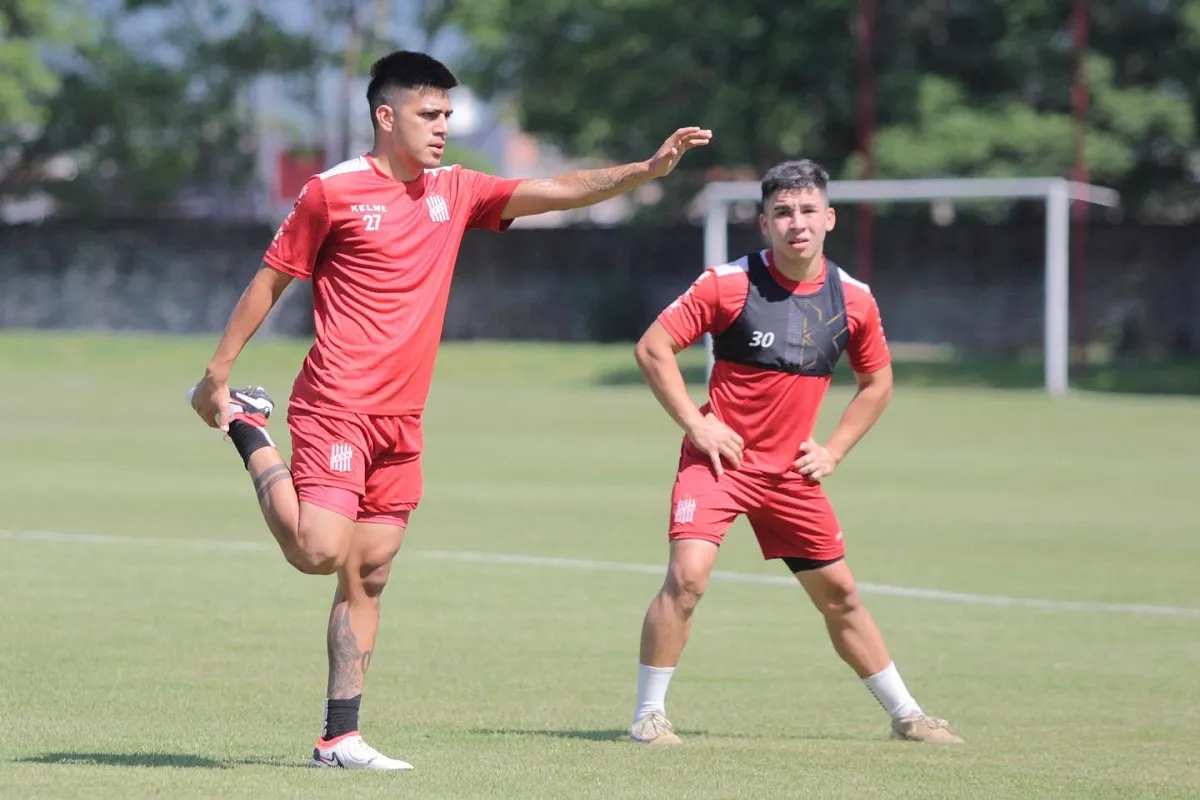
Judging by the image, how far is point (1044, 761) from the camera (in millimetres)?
7539

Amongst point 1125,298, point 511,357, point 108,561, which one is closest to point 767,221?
point 108,561

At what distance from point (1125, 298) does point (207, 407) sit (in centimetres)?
3986

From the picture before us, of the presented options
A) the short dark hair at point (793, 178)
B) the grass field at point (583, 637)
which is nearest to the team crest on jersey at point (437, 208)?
the short dark hair at point (793, 178)

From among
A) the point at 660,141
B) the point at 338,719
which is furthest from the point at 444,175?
the point at 660,141

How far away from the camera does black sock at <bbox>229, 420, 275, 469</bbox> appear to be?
7027 mm

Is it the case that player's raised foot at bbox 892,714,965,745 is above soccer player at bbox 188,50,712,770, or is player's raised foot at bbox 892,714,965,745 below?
below

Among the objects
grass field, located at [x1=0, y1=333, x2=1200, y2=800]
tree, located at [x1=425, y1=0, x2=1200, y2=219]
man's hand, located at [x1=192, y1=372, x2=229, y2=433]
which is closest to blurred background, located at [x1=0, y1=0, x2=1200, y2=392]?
tree, located at [x1=425, y1=0, x2=1200, y2=219]

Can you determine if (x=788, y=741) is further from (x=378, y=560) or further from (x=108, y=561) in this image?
(x=108, y=561)

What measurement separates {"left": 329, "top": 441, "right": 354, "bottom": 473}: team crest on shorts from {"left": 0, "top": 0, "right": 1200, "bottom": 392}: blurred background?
2964 cm

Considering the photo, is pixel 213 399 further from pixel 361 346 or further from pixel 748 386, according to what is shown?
pixel 748 386

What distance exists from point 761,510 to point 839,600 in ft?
1.77

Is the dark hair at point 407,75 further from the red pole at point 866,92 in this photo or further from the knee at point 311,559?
the red pole at point 866,92

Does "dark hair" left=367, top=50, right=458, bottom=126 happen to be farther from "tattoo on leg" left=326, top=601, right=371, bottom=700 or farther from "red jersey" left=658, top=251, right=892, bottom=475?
"tattoo on leg" left=326, top=601, right=371, bottom=700

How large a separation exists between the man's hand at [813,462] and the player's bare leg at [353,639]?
1658 mm
